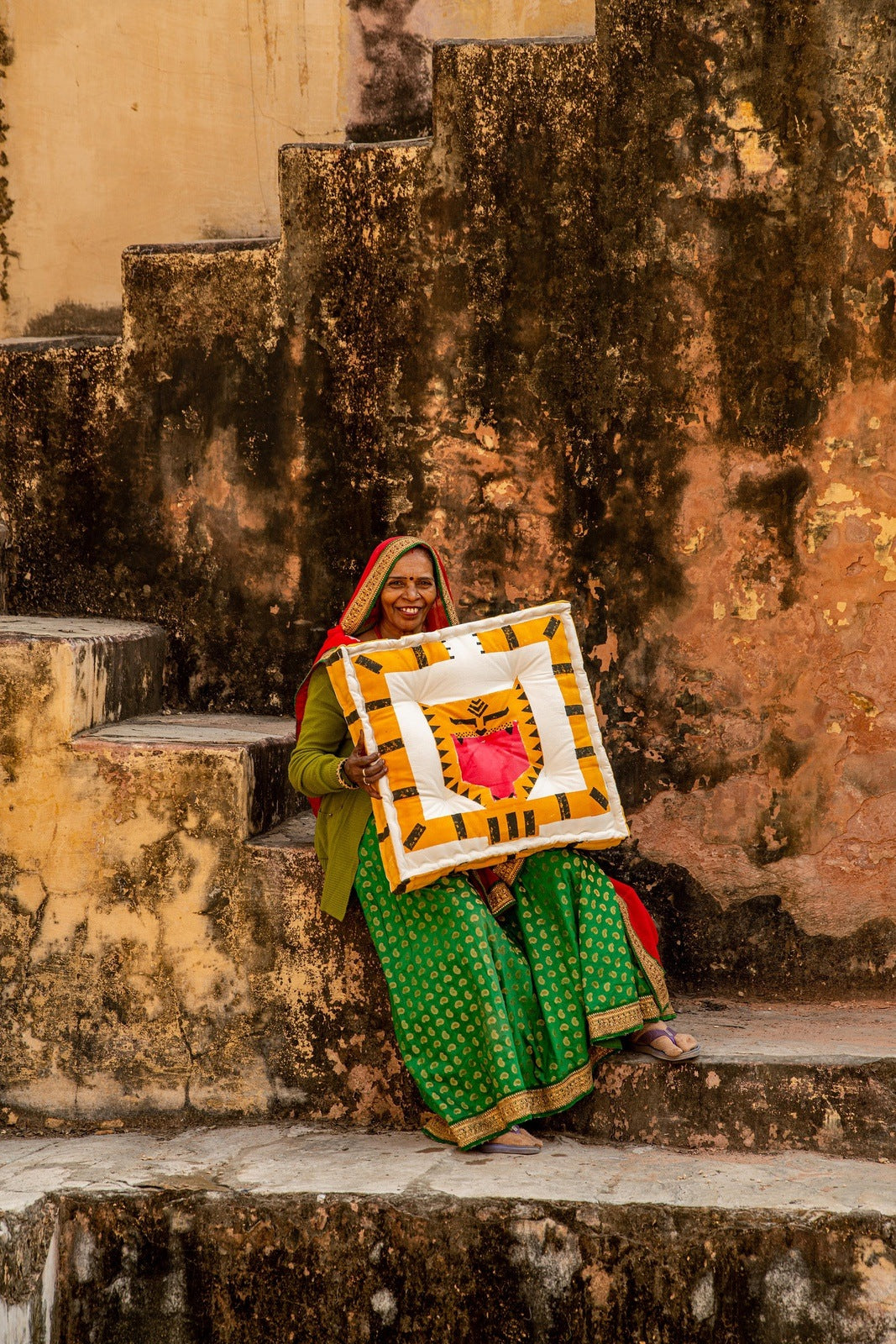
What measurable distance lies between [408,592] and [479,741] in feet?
1.41

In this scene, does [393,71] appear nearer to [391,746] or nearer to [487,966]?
[391,746]

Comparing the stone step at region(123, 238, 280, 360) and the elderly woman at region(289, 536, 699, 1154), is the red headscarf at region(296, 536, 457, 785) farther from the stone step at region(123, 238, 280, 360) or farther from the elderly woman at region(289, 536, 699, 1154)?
the stone step at region(123, 238, 280, 360)

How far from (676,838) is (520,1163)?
113cm

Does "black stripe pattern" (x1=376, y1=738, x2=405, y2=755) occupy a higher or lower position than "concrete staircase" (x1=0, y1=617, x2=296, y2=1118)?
higher

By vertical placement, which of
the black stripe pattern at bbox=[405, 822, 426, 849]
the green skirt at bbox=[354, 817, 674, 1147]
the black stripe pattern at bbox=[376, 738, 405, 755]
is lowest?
the green skirt at bbox=[354, 817, 674, 1147]

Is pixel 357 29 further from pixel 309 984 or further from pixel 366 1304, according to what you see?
pixel 366 1304

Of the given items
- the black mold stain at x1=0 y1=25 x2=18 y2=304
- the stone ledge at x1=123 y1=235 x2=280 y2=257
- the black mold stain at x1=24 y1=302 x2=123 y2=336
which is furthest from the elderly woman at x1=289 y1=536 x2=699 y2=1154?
the black mold stain at x1=0 y1=25 x2=18 y2=304

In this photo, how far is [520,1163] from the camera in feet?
9.48

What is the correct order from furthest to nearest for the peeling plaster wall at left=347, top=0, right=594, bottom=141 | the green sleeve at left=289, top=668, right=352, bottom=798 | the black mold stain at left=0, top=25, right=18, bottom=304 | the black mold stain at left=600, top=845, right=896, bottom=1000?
the black mold stain at left=0, top=25, right=18, bottom=304
the peeling plaster wall at left=347, top=0, right=594, bottom=141
the black mold stain at left=600, top=845, right=896, bottom=1000
the green sleeve at left=289, top=668, right=352, bottom=798

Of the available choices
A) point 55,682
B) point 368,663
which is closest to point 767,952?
point 368,663

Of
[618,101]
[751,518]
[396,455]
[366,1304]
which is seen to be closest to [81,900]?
[366,1304]

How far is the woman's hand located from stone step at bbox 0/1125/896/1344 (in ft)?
2.80

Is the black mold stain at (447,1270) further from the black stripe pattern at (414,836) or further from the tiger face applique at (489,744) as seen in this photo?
the tiger face applique at (489,744)

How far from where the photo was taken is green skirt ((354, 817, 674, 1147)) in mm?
2967
